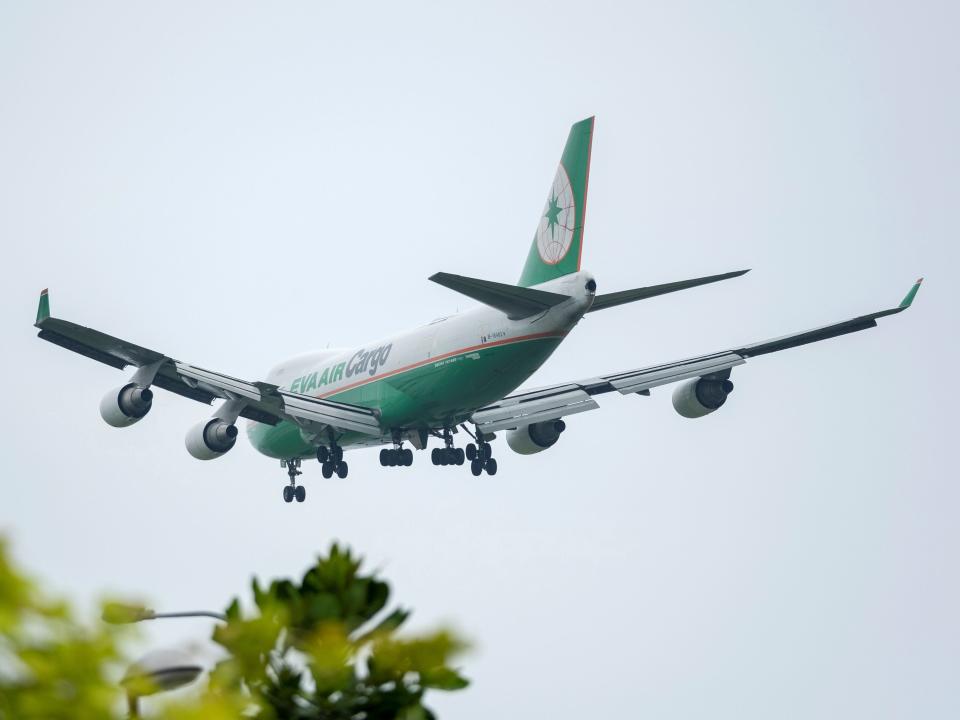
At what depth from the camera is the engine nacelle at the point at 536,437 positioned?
45.5m

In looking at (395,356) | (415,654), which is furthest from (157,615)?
(395,356)

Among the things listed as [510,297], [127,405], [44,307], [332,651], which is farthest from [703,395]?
[332,651]

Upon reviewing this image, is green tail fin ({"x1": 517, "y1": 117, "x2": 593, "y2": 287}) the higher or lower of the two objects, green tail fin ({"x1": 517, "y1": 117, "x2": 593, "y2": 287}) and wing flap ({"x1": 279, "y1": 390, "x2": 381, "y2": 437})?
the higher

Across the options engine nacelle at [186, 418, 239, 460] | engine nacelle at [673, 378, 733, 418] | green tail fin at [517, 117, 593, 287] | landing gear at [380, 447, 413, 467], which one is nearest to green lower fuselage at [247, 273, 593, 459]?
landing gear at [380, 447, 413, 467]

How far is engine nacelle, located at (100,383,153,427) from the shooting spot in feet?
126

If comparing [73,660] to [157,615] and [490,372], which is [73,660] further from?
[490,372]

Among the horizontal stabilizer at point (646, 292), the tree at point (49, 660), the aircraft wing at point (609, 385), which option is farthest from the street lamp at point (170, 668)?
the aircraft wing at point (609, 385)

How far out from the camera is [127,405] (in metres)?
38.5

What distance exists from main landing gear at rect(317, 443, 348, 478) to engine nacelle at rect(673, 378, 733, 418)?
11824 millimetres

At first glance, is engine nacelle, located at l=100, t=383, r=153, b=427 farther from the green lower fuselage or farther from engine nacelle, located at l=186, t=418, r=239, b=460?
the green lower fuselage

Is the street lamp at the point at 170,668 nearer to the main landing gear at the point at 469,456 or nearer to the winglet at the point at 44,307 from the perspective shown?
the winglet at the point at 44,307

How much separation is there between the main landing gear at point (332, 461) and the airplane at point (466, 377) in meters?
0.05

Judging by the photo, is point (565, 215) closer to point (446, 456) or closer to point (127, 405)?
point (446, 456)

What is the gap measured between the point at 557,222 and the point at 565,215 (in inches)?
12.9
